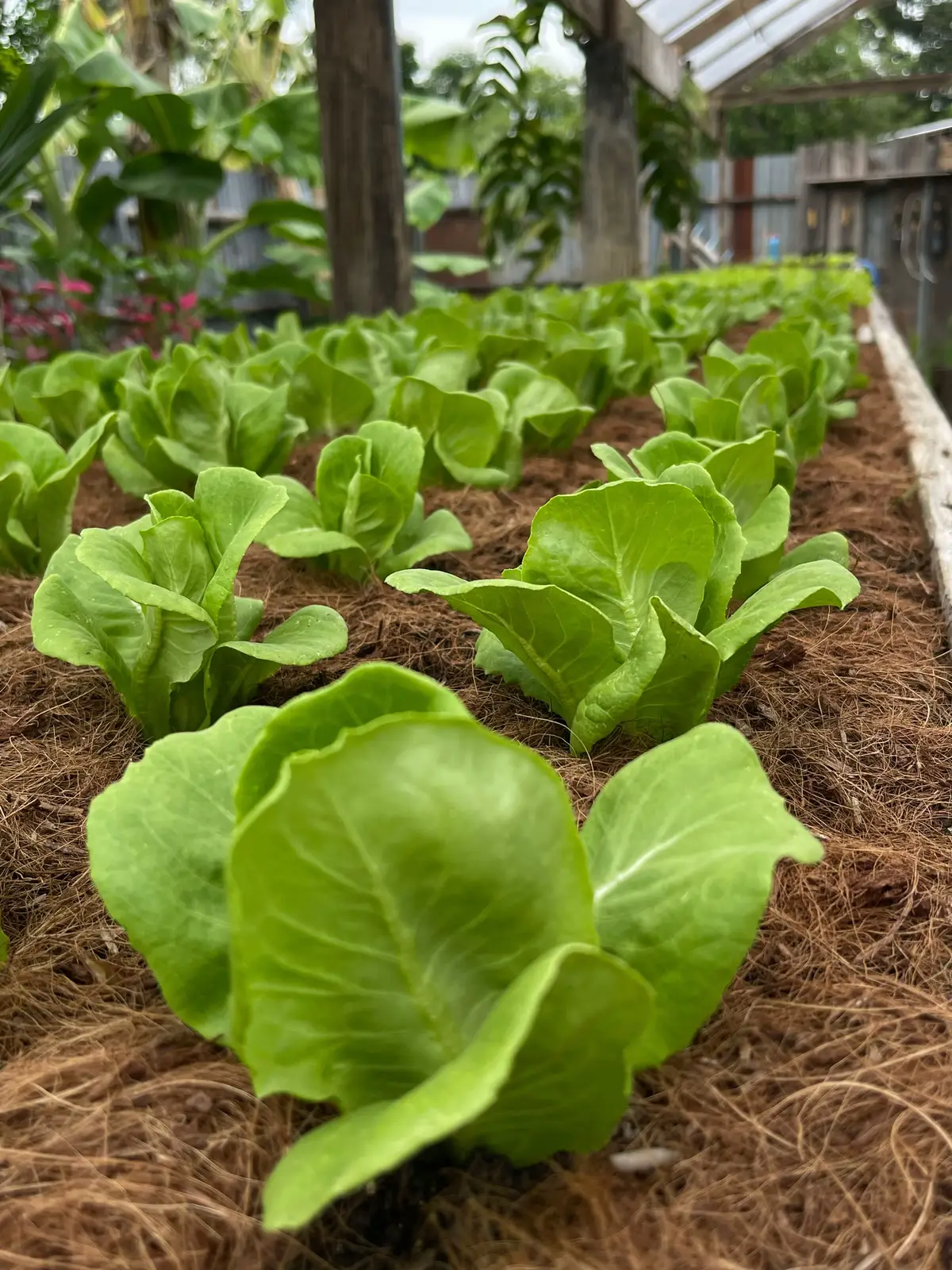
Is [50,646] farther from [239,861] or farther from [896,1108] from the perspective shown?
[896,1108]

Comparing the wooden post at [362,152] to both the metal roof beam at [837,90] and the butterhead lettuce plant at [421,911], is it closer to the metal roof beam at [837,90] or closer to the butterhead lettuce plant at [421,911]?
the butterhead lettuce plant at [421,911]

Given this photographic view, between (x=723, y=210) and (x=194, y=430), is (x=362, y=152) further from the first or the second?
(x=723, y=210)

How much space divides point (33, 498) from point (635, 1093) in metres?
1.61

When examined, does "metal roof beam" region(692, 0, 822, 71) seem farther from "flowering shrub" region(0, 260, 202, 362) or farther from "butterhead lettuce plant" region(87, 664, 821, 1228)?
"butterhead lettuce plant" region(87, 664, 821, 1228)

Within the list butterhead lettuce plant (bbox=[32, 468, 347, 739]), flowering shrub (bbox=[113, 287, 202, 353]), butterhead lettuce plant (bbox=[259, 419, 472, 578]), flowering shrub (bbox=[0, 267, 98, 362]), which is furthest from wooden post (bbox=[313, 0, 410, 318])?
butterhead lettuce plant (bbox=[32, 468, 347, 739])

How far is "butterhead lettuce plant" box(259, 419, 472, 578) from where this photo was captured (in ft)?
5.68

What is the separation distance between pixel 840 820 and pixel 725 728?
1.46 feet

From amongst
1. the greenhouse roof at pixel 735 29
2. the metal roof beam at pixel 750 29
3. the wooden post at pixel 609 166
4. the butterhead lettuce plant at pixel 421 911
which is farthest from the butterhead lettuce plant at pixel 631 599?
the metal roof beam at pixel 750 29

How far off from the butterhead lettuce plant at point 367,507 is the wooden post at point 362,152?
3.21m

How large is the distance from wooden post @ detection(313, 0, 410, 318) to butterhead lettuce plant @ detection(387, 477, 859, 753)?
3785 mm

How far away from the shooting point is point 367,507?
1.79 m

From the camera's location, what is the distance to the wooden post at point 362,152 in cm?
433

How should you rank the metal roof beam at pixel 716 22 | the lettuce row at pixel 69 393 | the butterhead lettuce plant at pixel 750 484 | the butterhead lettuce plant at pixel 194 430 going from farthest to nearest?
the metal roof beam at pixel 716 22 → the lettuce row at pixel 69 393 → the butterhead lettuce plant at pixel 194 430 → the butterhead lettuce plant at pixel 750 484

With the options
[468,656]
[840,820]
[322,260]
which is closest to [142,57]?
[322,260]
